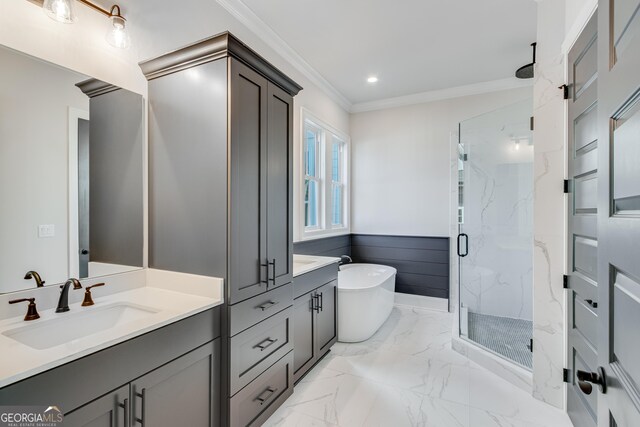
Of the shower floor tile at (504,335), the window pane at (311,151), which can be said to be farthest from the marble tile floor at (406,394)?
the window pane at (311,151)

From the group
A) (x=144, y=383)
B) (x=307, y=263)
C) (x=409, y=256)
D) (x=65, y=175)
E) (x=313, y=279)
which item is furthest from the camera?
(x=409, y=256)

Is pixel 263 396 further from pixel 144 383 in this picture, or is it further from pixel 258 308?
pixel 144 383

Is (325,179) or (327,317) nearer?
(327,317)

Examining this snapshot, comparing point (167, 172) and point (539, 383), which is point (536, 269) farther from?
point (167, 172)

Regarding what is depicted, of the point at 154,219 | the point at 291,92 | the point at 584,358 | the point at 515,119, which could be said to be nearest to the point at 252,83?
the point at 291,92

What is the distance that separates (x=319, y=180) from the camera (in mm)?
3818

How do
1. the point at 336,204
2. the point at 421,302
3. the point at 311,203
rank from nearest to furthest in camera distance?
the point at 311,203, the point at 421,302, the point at 336,204

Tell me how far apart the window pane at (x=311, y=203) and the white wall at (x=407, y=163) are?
91cm

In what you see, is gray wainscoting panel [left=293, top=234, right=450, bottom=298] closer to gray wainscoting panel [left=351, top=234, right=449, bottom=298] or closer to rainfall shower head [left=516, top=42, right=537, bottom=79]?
gray wainscoting panel [left=351, top=234, right=449, bottom=298]

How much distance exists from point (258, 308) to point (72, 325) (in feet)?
2.80

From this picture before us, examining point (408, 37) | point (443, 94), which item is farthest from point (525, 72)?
point (408, 37)

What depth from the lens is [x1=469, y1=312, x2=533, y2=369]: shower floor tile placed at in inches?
95.7

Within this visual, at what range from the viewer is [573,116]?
5.83 feet

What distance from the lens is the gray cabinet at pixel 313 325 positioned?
87.1 inches
